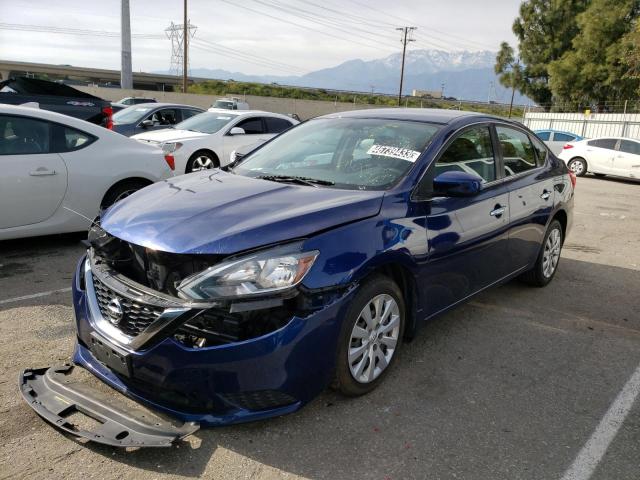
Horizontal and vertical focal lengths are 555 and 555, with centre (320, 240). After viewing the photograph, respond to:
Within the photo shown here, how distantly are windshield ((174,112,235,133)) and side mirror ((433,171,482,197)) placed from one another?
7885mm

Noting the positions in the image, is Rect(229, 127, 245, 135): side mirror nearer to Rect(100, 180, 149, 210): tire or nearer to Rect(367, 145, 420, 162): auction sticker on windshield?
Rect(100, 180, 149, 210): tire

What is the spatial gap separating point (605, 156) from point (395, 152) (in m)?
16.3

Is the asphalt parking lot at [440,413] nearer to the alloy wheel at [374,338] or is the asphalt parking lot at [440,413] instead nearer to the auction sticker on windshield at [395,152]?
the alloy wheel at [374,338]

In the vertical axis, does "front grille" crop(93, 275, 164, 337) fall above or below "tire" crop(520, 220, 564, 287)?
above

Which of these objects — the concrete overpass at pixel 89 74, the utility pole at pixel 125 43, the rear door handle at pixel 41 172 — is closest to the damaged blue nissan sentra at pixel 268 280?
the rear door handle at pixel 41 172

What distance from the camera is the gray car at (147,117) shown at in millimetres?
12586

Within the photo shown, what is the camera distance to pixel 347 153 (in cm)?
399

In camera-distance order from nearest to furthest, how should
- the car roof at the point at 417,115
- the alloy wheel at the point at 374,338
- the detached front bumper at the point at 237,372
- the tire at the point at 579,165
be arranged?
the detached front bumper at the point at 237,372, the alloy wheel at the point at 374,338, the car roof at the point at 417,115, the tire at the point at 579,165

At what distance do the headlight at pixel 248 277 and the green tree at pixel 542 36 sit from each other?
156 feet

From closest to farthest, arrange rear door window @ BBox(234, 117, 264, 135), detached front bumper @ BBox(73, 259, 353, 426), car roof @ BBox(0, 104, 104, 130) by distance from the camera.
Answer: detached front bumper @ BBox(73, 259, 353, 426) → car roof @ BBox(0, 104, 104, 130) → rear door window @ BBox(234, 117, 264, 135)

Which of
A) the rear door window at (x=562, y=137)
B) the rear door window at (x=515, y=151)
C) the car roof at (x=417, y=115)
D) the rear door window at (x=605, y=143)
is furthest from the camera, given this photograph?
the rear door window at (x=562, y=137)

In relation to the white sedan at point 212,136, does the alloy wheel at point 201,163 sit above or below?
below

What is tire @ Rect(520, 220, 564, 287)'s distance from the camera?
17.3 ft

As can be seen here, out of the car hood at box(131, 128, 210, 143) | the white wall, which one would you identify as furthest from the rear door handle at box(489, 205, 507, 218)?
the white wall
